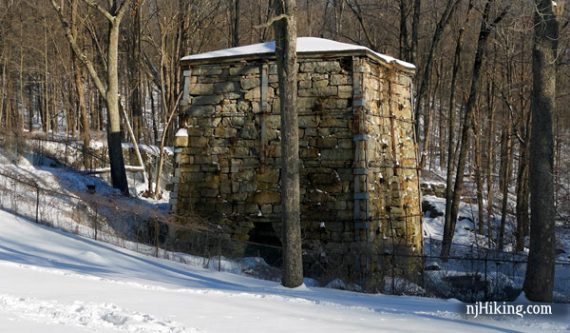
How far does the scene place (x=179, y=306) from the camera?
Answer: 7.13 metres

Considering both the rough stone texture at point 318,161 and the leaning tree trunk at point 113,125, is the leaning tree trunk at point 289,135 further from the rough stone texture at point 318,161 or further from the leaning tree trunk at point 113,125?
the leaning tree trunk at point 113,125

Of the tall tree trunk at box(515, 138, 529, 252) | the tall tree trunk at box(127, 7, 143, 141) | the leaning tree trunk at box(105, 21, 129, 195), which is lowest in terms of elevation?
the tall tree trunk at box(515, 138, 529, 252)

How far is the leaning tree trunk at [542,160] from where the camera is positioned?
969 cm

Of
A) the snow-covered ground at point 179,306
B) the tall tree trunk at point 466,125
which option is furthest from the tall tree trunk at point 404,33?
the snow-covered ground at point 179,306

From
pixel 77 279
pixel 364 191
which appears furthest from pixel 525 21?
pixel 77 279

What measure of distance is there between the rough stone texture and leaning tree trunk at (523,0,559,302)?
3784 millimetres

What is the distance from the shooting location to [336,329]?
644cm

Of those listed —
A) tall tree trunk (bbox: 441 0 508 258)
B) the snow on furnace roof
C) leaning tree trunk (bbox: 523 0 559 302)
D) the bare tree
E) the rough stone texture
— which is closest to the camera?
leaning tree trunk (bbox: 523 0 559 302)

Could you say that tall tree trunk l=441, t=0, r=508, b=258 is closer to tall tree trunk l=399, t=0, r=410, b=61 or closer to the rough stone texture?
tall tree trunk l=399, t=0, r=410, b=61

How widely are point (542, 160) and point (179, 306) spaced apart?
5801 millimetres

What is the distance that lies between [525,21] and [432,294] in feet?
16.4

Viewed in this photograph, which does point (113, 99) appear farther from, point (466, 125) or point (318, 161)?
point (466, 125)

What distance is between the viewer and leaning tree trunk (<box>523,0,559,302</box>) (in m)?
9.69

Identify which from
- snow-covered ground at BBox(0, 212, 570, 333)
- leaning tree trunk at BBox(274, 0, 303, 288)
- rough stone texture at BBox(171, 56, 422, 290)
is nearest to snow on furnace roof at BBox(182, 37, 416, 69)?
rough stone texture at BBox(171, 56, 422, 290)
